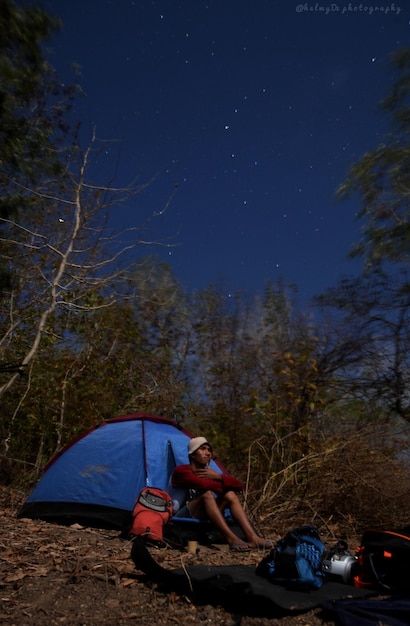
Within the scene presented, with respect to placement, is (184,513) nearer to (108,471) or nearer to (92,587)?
(108,471)

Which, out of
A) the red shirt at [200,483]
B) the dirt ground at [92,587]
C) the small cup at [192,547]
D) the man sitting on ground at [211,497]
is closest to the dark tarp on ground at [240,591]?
the dirt ground at [92,587]

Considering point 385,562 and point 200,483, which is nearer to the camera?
point 385,562

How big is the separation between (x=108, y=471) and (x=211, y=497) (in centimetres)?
147

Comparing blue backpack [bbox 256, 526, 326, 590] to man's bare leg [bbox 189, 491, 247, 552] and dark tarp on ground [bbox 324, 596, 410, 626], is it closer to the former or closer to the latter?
dark tarp on ground [bbox 324, 596, 410, 626]

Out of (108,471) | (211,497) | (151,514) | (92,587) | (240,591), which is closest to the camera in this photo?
(240,591)

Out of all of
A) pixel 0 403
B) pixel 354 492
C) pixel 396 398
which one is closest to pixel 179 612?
pixel 354 492

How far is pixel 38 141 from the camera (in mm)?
6887

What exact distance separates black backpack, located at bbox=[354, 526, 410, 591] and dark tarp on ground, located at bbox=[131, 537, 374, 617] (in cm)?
14

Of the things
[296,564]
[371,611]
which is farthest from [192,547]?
[371,611]

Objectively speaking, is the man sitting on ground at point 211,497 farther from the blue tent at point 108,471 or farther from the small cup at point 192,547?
the blue tent at point 108,471

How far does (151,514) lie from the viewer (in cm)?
515

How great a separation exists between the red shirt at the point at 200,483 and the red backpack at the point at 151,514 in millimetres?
199

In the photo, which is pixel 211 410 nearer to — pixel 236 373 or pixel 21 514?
pixel 236 373

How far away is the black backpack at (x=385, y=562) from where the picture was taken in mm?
3639
